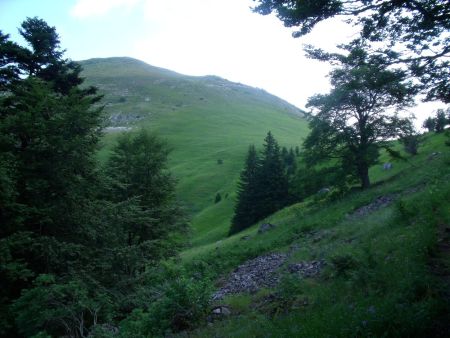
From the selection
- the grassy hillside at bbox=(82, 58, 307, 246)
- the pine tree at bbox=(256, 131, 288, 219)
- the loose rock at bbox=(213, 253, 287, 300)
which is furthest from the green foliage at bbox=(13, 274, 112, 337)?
the pine tree at bbox=(256, 131, 288, 219)

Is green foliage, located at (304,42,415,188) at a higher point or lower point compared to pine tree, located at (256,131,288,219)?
higher

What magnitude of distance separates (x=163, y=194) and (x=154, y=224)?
2.64 metres

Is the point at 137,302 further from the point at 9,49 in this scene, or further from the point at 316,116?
the point at 316,116

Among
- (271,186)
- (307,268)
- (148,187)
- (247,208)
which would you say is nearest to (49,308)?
(307,268)

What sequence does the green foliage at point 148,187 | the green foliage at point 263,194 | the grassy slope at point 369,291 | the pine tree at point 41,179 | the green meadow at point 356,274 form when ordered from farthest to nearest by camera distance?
the green foliage at point 263,194 < the green foliage at point 148,187 < the pine tree at point 41,179 < the green meadow at point 356,274 < the grassy slope at point 369,291

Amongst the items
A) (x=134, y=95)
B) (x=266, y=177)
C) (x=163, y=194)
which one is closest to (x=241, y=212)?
(x=266, y=177)

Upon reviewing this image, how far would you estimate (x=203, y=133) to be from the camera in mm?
139875

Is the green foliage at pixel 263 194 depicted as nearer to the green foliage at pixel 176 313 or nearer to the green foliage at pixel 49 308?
A: the green foliage at pixel 176 313

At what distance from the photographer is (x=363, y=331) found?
583 centimetres

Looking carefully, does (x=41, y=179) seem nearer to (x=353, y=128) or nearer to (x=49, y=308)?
(x=49, y=308)

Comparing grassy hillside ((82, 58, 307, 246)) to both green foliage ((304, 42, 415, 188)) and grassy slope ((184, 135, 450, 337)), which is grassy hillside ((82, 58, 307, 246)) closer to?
green foliage ((304, 42, 415, 188))

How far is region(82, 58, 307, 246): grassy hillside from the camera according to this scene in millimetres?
71706

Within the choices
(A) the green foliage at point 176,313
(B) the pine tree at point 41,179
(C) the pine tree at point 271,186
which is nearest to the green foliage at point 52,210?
(B) the pine tree at point 41,179

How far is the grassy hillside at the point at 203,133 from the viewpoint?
71.7m
